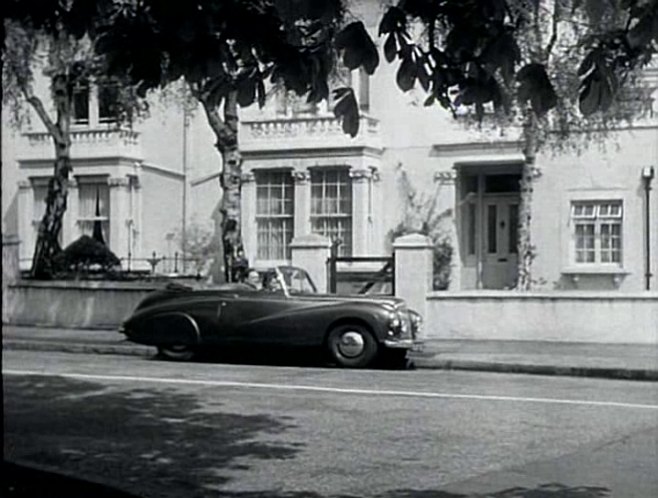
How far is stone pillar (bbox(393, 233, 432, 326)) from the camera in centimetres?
2319

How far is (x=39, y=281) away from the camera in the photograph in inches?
1067

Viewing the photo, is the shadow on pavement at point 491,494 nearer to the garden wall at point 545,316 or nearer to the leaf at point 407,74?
the leaf at point 407,74

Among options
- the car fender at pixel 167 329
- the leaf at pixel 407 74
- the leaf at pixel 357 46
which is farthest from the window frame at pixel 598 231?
the leaf at pixel 357 46

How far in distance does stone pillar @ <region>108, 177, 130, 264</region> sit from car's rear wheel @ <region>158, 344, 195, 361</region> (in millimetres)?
13156

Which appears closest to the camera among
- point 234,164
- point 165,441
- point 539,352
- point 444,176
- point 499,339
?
point 165,441

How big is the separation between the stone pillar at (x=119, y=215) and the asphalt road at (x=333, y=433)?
15368 mm

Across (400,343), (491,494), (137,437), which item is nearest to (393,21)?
(491,494)

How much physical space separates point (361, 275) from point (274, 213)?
5.28 m

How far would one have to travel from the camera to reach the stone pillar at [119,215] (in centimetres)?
3266

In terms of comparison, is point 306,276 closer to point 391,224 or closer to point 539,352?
point 539,352

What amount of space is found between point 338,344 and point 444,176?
1230 cm

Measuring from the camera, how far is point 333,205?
3084 centimetres

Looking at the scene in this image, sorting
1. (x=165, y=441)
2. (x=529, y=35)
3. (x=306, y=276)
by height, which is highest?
(x=529, y=35)

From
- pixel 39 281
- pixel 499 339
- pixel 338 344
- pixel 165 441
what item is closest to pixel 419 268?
pixel 499 339
